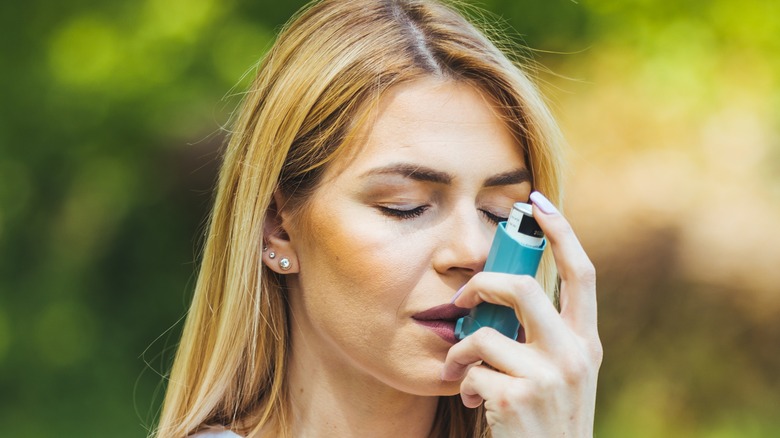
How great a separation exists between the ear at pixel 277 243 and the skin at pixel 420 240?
71 millimetres

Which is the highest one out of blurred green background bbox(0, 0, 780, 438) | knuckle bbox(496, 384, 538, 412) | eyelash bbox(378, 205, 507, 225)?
blurred green background bbox(0, 0, 780, 438)

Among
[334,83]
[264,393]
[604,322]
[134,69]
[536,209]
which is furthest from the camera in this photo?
[604,322]

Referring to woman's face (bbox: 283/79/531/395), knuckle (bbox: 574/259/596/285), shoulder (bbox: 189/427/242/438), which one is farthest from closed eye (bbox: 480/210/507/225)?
shoulder (bbox: 189/427/242/438)

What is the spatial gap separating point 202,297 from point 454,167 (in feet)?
2.93

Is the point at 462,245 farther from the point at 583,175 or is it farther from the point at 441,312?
the point at 583,175

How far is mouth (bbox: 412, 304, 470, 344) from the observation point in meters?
2.21

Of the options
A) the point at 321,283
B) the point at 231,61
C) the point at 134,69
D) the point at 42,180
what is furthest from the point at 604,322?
the point at 321,283

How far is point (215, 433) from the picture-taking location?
8.50 feet

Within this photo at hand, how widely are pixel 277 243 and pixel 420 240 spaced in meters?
0.46

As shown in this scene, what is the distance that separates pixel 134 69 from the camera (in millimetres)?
5598

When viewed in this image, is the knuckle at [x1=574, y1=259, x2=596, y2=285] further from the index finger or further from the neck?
the neck

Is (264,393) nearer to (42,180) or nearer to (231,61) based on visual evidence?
(231,61)

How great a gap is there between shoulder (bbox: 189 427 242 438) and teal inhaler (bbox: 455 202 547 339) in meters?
0.80

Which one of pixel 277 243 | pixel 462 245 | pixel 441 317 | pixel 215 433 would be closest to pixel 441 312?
pixel 441 317
